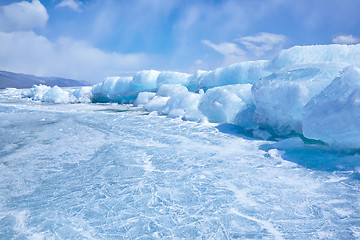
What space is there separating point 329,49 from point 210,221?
524 cm

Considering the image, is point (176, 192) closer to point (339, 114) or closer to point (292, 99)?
point (339, 114)

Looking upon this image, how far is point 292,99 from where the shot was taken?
451cm

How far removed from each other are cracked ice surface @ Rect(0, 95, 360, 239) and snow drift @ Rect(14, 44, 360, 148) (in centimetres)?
51

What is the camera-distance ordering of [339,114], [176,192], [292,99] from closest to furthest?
[176,192]
[339,114]
[292,99]

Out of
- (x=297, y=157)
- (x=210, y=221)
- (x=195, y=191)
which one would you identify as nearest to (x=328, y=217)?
(x=210, y=221)

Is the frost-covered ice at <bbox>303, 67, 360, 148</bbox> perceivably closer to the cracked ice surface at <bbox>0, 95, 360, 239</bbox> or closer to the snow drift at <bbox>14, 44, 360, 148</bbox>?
the snow drift at <bbox>14, 44, 360, 148</bbox>

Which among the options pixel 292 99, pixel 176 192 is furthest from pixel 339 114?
pixel 176 192

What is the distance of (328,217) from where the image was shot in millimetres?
1922

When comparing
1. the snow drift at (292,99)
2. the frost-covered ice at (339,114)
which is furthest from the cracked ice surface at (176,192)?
the snow drift at (292,99)

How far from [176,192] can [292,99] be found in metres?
3.30

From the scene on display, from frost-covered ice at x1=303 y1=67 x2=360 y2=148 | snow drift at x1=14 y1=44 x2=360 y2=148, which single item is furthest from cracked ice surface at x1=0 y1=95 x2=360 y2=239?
snow drift at x1=14 y1=44 x2=360 y2=148

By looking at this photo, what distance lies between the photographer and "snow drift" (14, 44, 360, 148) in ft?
11.0

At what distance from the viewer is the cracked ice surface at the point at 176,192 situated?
182cm

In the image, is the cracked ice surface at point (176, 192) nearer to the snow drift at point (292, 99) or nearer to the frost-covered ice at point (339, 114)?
the frost-covered ice at point (339, 114)
